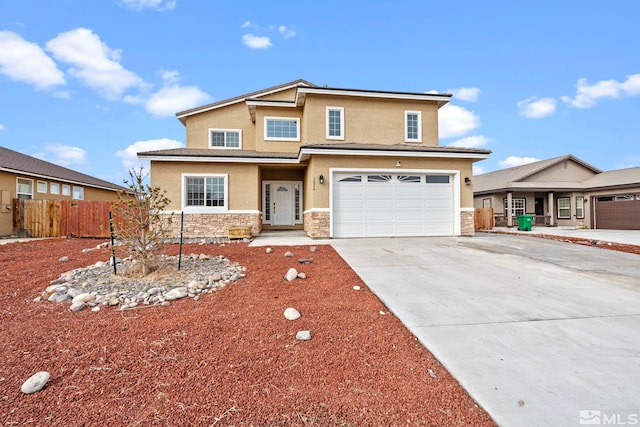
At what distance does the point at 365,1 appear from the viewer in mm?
10938

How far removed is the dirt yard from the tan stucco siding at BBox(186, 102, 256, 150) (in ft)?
38.6

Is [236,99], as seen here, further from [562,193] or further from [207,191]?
[562,193]

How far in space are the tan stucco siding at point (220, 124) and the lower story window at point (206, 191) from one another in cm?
398

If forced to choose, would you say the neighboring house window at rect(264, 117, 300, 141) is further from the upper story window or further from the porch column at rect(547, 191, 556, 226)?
the porch column at rect(547, 191, 556, 226)

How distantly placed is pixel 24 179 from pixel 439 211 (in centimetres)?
2047

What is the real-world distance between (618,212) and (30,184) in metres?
34.7

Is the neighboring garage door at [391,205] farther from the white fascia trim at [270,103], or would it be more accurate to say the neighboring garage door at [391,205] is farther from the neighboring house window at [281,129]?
the white fascia trim at [270,103]

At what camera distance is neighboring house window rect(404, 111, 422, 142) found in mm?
13648

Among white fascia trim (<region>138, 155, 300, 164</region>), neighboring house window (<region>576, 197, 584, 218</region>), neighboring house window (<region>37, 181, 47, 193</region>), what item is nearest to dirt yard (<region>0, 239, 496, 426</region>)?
white fascia trim (<region>138, 155, 300, 164</region>)

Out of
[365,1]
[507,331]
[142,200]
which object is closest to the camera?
[507,331]

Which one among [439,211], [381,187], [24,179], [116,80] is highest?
[116,80]

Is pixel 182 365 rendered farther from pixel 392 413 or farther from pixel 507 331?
pixel 507 331

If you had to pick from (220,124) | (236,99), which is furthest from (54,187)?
(236,99)

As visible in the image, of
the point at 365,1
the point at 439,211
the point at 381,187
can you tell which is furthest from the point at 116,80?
the point at 439,211
